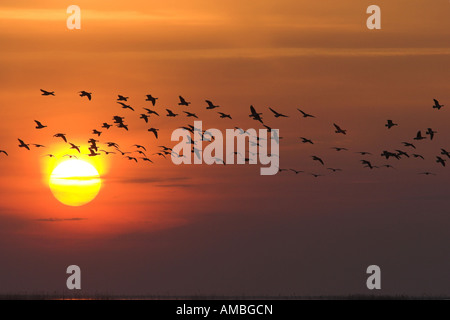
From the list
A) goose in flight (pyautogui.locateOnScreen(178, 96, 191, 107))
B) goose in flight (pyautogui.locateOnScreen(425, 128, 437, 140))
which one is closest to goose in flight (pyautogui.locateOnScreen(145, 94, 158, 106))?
goose in flight (pyautogui.locateOnScreen(178, 96, 191, 107))

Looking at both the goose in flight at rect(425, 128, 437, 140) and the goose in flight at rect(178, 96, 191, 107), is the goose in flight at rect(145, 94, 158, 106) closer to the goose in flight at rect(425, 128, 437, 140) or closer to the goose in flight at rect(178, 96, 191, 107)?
the goose in flight at rect(178, 96, 191, 107)

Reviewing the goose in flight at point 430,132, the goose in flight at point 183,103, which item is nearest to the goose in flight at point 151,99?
the goose in flight at point 183,103

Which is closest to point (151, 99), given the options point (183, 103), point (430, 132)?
point (183, 103)

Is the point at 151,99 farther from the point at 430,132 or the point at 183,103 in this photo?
the point at 430,132

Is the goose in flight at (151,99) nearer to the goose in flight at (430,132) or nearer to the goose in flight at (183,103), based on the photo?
the goose in flight at (183,103)
